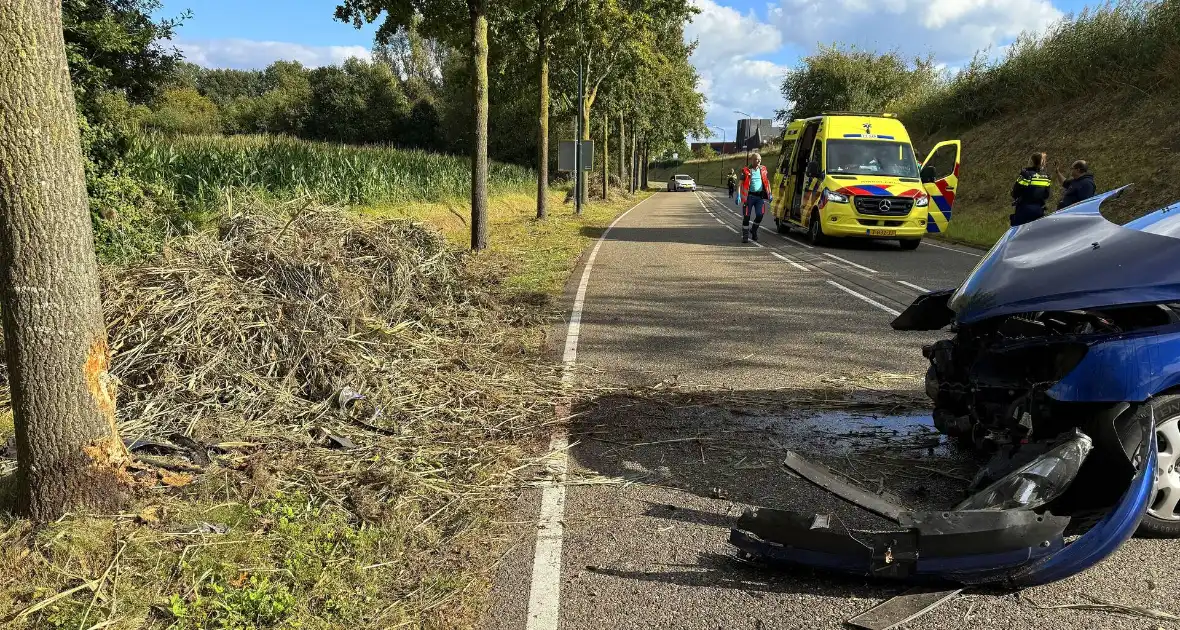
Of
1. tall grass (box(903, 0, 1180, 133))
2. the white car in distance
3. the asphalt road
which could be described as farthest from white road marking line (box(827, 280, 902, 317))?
the white car in distance

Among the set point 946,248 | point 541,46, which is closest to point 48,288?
point 946,248

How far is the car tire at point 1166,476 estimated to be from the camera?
124 inches

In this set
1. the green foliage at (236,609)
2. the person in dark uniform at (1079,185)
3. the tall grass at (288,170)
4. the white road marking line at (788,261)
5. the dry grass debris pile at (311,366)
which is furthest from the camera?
the tall grass at (288,170)

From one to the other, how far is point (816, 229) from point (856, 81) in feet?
129

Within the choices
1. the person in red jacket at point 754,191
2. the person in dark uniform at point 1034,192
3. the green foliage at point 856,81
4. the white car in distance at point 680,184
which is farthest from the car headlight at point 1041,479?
the white car in distance at point 680,184

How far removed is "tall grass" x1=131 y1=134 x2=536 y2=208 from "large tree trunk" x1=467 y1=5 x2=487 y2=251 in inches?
106

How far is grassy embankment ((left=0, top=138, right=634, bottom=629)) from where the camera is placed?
2.93 metres

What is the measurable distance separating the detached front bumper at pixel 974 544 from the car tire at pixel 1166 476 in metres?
0.19

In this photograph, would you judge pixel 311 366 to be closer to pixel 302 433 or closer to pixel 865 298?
pixel 302 433

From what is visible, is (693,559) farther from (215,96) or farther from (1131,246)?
(215,96)

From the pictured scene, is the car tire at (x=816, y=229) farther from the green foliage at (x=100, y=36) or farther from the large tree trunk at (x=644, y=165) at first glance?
the large tree trunk at (x=644, y=165)

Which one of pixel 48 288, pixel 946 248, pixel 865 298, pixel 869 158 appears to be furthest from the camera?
pixel 946 248

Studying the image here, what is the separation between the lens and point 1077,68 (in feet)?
82.5

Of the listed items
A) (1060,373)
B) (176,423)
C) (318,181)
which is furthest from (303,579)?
(318,181)
